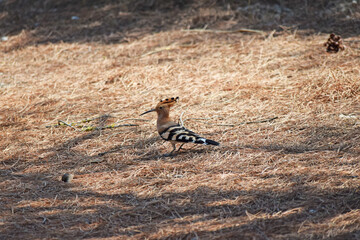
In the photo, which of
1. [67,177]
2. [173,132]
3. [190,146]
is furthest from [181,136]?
[67,177]

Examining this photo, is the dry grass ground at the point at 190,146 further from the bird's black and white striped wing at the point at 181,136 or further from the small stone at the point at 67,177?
the bird's black and white striped wing at the point at 181,136

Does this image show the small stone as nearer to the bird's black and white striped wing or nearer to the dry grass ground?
the dry grass ground

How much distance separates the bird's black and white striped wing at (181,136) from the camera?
3.89m

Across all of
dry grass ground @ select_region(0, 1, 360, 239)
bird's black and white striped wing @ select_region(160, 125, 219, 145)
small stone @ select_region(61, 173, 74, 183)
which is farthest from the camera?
bird's black and white striped wing @ select_region(160, 125, 219, 145)

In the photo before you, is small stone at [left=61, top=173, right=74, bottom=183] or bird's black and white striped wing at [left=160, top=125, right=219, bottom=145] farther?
bird's black and white striped wing at [left=160, top=125, right=219, bottom=145]

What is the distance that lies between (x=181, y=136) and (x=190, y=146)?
19.9 inches

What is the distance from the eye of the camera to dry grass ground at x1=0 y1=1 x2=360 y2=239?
297cm

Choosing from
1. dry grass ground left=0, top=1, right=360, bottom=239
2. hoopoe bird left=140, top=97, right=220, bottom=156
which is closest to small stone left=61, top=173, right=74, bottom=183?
dry grass ground left=0, top=1, right=360, bottom=239

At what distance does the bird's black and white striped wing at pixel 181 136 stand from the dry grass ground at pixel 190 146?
0.20 m

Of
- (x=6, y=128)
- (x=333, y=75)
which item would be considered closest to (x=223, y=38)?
(x=333, y=75)

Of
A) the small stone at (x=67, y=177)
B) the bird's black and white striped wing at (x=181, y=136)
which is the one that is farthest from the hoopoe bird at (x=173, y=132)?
the small stone at (x=67, y=177)

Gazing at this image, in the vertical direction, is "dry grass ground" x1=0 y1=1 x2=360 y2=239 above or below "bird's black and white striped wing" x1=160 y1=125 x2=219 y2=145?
below

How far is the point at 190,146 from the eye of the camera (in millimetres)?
4457

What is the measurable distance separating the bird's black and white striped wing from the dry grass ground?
20cm
